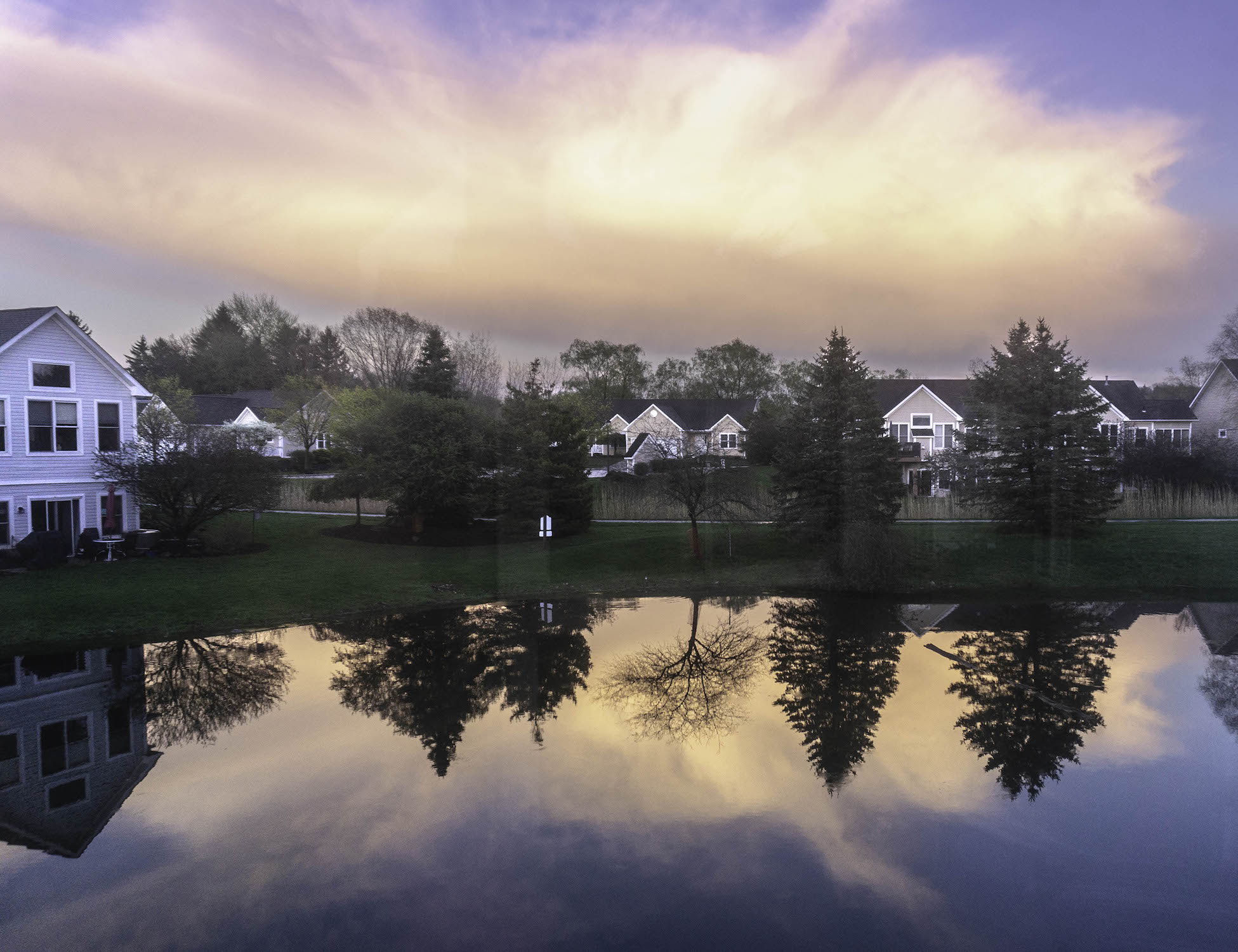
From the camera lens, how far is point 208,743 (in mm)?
11383

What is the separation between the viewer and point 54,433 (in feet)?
78.1

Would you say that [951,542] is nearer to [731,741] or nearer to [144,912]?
[731,741]

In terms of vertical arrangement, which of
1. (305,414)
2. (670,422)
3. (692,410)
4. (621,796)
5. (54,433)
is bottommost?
(621,796)

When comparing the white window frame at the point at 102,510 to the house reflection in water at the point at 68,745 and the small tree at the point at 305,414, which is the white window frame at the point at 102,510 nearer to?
the house reflection in water at the point at 68,745

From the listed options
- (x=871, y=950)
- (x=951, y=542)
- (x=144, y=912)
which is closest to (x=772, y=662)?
(x=871, y=950)

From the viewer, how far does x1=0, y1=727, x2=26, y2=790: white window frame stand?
10.0 meters

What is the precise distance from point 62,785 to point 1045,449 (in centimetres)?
2830

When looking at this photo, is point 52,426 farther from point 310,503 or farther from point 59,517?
point 310,503

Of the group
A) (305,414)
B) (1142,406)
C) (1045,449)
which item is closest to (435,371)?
(305,414)

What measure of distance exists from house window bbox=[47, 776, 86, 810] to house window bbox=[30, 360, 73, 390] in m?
18.0

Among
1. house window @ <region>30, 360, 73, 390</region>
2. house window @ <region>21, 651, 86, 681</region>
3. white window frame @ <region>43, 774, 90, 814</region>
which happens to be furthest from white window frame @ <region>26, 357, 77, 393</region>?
white window frame @ <region>43, 774, 90, 814</region>

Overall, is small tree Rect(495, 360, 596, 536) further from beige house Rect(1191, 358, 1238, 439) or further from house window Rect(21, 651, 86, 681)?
beige house Rect(1191, 358, 1238, 439)

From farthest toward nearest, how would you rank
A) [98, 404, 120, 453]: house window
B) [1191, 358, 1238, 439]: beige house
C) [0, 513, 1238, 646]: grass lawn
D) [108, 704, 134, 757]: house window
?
[1191, 358, 1238, 439]: beige house, [98, 404, 120, 453]: house window, [0, 513, 1238, 646]: grass lawn, [108, 704, 134, 757]: house window

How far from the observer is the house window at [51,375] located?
76.9ft
